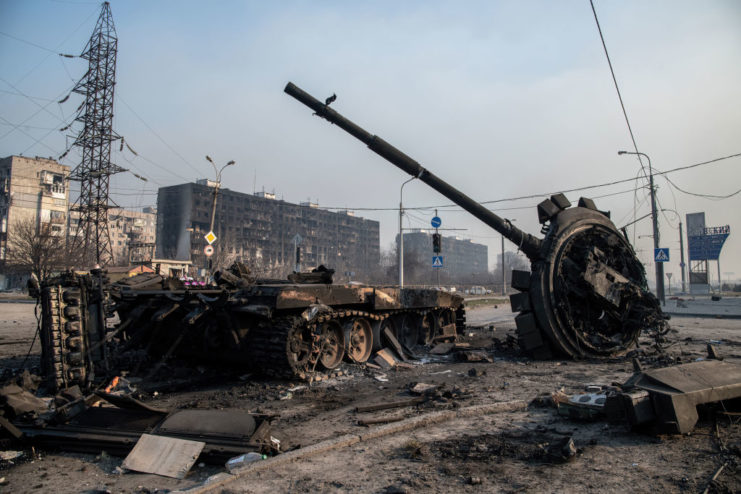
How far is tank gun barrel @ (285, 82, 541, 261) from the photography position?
955 centimetres

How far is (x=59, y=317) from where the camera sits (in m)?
6.34

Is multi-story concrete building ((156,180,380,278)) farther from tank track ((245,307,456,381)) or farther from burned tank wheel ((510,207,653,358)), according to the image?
burned tank wheel ((510,207,653,358))

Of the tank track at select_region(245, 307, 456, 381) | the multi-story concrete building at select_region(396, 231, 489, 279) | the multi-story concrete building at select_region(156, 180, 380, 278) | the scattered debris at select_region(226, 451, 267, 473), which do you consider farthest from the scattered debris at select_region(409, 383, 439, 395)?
the multi-story concrete building at select_region(396, 231, 489, 279)

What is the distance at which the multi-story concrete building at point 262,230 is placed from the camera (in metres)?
72.6

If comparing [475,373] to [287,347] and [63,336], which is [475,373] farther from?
[63,336]

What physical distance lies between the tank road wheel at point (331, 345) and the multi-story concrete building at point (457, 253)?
93.1m

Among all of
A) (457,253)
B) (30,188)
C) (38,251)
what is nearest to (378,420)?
(38,251)

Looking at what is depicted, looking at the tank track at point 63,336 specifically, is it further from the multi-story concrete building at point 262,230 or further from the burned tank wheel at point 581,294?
the multi-story concrete building at point 262,230

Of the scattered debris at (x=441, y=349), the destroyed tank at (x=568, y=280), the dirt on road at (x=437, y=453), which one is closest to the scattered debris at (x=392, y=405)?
the dirt on road at (x=437, y=453)

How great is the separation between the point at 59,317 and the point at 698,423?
7684mm

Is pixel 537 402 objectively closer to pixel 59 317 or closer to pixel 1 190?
pixel 59 317

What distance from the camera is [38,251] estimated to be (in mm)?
29469

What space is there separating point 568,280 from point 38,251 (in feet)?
103

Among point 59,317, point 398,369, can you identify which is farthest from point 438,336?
point 59,317
